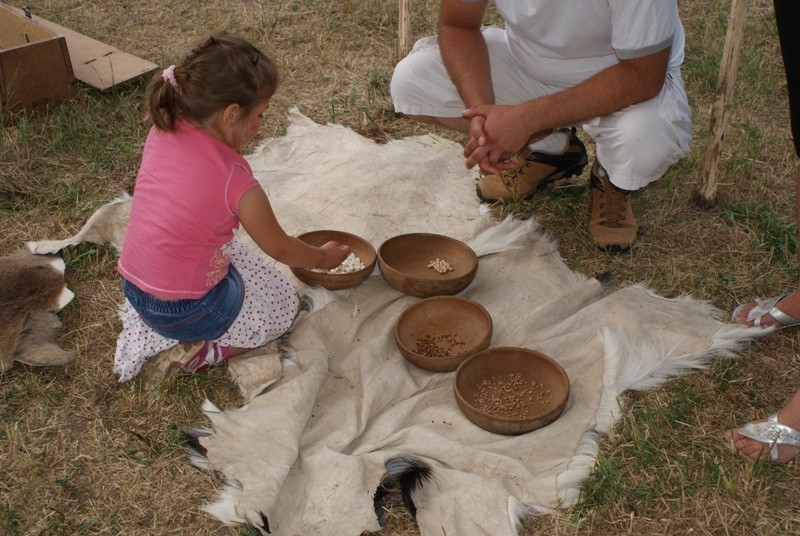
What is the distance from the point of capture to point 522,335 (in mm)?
2607

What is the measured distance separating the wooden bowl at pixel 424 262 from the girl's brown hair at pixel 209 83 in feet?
2.76

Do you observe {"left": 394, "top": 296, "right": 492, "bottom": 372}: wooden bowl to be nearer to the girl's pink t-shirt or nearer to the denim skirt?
the denim skirt

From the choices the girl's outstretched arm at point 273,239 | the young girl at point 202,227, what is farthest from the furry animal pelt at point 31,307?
the girl's outstretched arm at point 273,239

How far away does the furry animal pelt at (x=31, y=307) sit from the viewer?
8.06ft

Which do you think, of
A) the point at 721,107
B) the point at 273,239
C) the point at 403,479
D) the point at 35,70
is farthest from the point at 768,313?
the point at 35,70

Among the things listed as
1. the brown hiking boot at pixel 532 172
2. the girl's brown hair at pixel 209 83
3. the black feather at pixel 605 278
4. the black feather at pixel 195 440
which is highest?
the girl's brown hair at pixel 209 83

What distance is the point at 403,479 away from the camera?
2.10 m

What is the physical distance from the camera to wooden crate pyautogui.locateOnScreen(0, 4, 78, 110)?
136 inches

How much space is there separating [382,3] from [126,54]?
58.0 inches

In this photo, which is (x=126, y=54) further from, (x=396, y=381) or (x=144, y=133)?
(x=396, y=381)

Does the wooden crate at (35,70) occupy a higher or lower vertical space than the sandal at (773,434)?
higher

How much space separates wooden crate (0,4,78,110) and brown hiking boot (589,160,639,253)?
2429 millimetres

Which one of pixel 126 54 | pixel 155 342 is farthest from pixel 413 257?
pixel 126 54

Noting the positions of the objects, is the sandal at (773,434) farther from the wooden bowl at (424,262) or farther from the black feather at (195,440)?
the black feather at (195,440)
